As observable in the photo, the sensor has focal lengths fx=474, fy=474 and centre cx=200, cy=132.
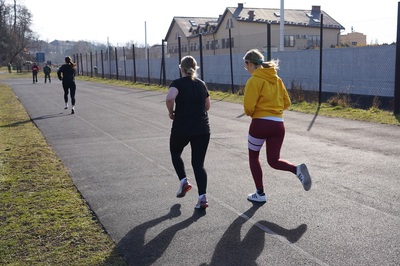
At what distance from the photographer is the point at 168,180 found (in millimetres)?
6539

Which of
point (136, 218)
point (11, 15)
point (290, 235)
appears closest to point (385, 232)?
point (290, 235)

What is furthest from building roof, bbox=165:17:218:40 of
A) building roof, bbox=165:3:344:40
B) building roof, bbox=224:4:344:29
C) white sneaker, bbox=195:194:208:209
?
white sneaker, bbox=195:194:208:209

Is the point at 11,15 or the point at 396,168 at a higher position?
the point at 11,15

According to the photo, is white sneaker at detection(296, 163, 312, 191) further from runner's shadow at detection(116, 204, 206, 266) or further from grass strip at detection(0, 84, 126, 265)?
grass strip at detection(0, 84, 126, 265)

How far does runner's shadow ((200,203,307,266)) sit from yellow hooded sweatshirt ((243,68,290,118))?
114 centimetres

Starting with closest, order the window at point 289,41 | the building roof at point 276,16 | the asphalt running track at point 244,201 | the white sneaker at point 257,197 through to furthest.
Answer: the asphalt running track at point 244,201, the white sneaker at point 257,197, the window at point 289,41, the building roof at point 276,16

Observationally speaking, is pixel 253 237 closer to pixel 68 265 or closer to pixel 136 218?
pixel 136 218

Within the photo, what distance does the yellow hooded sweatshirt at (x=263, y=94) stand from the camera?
5160 mm

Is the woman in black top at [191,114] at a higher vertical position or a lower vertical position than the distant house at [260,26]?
lower

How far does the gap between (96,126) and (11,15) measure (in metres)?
77.4

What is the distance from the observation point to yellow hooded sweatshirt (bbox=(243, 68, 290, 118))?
5.16 m

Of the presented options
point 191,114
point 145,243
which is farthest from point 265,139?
point 145,243

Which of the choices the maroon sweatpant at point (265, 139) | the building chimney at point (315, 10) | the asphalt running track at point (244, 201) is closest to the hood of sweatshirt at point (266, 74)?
the maroon sweatpant at point (265, 139)

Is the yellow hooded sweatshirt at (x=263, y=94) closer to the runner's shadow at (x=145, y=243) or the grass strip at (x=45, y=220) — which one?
the runner's shadow at (x=145, y=243)
